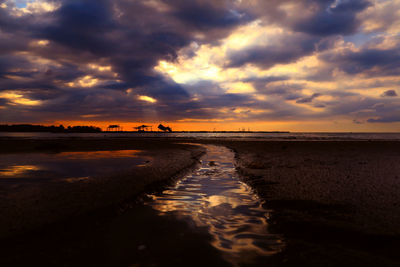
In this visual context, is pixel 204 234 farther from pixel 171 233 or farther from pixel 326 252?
pixel 326 252

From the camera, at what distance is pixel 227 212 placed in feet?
20.4

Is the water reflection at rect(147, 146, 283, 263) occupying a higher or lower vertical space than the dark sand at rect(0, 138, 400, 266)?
lower

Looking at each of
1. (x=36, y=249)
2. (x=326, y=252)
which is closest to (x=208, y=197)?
(x=326, y=252)

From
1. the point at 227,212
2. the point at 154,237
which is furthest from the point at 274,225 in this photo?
the point at 154,237

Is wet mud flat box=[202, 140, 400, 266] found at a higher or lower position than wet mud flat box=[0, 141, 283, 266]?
higher

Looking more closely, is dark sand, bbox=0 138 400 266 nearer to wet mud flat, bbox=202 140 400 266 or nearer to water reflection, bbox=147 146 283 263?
wet mud flat, bbox=202 140 400 266

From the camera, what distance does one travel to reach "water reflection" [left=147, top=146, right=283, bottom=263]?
13.8 ft

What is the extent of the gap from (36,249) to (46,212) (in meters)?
2.05

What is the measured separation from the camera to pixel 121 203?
21.7 feet

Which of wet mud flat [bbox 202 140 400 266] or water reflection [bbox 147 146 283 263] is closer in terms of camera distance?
wet mud flat [bbox 202 140 400 266]

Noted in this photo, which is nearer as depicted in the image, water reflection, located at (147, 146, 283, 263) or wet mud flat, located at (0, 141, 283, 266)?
wet mud flat, located at (0, 141, 283, 266)

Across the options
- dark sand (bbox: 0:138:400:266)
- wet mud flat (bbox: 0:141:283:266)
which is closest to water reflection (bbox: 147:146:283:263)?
wet mud flat (bbox: 0:141:283:266)

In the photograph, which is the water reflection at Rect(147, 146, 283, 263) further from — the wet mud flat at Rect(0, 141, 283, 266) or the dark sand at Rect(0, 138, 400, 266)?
the dark sand at Rect(0, 138, 400, 266)

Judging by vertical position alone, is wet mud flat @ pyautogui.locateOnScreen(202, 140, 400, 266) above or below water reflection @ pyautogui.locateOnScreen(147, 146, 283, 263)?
above
